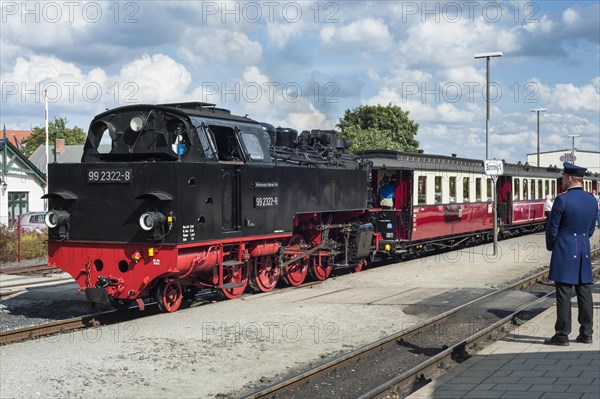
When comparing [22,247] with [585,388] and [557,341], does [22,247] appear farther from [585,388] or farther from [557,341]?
[585,388]

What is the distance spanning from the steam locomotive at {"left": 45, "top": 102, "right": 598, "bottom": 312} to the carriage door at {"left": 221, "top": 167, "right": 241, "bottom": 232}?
0.02 meters

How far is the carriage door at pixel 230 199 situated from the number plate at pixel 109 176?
60.3 inches

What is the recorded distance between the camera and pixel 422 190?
62.7 ft

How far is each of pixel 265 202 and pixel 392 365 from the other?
4.70m

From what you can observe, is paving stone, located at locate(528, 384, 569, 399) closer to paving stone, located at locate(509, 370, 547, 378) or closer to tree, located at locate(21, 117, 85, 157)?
paving stone, located at locate(509, 370, 547, 378)

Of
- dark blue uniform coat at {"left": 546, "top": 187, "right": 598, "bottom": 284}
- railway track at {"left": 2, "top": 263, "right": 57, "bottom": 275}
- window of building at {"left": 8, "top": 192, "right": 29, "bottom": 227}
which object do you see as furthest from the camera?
window of building at {"left": 8, "top": 192, "right": 29, "bottom": 227}

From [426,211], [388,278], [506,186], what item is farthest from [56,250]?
[506,186]

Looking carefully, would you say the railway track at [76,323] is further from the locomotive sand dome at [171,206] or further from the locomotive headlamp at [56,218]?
the locomotive headlamp at [56,218]

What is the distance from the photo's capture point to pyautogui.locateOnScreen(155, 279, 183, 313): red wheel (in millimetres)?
10680

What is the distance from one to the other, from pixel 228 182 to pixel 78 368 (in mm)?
4390

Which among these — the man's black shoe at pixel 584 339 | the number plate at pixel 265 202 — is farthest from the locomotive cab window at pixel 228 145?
the man's black shoe at pixel 584 339

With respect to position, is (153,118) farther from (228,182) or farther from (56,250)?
(56,250)

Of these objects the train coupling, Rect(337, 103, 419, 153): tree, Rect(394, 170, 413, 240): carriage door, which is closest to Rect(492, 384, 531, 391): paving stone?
the train coupling

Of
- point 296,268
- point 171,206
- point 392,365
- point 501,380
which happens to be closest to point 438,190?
point 296,268
